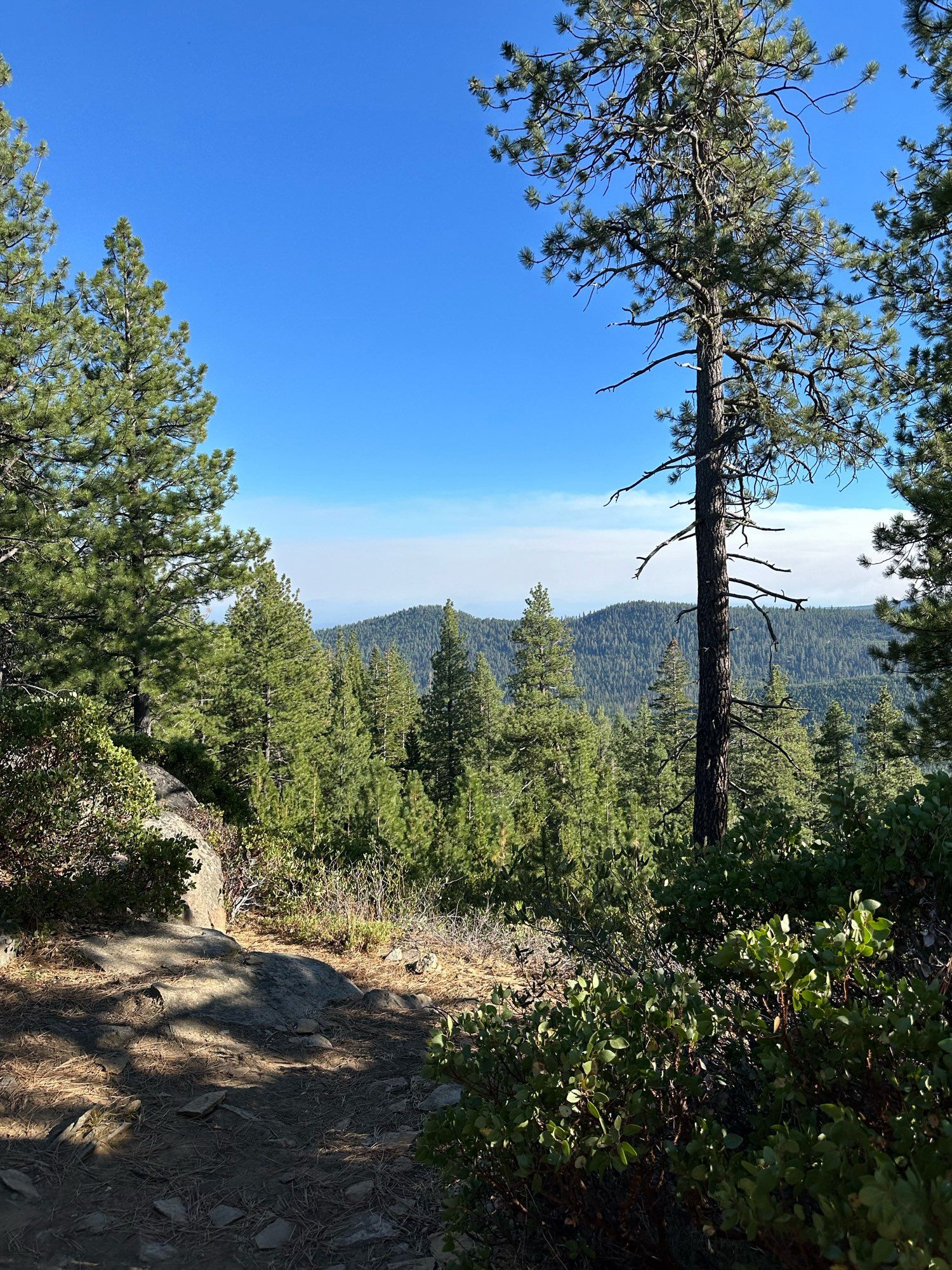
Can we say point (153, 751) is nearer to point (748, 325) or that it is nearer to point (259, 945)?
point (259, 945)

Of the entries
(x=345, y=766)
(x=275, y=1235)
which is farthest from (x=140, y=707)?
(x=345, y=766)

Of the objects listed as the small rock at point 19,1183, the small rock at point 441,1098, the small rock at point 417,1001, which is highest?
the small rock at point 19,1183

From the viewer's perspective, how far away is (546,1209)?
7.52 feet

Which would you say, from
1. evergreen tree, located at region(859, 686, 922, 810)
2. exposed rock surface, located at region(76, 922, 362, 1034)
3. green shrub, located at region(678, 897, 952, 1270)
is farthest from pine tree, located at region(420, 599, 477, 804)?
green shrub, located at region(678, 897, 952, 1270)

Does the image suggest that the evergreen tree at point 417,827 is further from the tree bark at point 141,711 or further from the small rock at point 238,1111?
the small rock at point 238,1111

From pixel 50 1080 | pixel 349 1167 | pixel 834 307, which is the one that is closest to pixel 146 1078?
pixel 50 1080

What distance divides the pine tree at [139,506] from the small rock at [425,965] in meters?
9.21

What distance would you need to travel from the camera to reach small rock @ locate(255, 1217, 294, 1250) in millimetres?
2912

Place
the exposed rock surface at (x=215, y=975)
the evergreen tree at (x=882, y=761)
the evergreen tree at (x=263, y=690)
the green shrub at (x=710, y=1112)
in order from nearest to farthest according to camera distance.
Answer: the green shrub at (x=710, y=1112) < the exposed rock surface at (x=215, y=975) < the evergreen tree at (x=263, y=690) < the evergreen tree at (x=882, y=761)

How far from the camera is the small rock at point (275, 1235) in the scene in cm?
291

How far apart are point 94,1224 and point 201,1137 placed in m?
0.73

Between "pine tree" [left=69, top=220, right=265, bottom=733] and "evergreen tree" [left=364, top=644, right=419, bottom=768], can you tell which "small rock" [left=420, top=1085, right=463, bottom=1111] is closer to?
"pine tree" [left=69, top=220, right=265, bottom=733]

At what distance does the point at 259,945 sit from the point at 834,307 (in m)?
7.89

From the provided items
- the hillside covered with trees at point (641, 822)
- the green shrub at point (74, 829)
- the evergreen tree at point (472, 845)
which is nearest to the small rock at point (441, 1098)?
the hillside covered with trees at point (641, 822)
